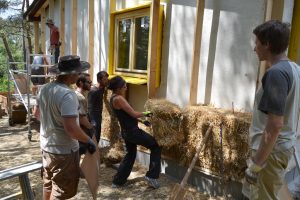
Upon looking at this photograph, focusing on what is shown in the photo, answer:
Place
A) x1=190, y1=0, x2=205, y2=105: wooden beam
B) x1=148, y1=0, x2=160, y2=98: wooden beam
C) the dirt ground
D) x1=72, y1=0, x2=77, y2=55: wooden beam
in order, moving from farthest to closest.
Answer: x1=72, y1=0, x2=77, y2=55: wooden beam → x1=148, y1=0, x2=160, y2=98: wooden beam → x1=190, y1=0, x2=205, y2=105: wooden beam → the dirt ground

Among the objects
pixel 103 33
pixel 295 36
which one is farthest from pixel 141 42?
pixel 295 36

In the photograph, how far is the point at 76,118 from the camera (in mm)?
3006

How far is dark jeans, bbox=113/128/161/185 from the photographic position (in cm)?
470

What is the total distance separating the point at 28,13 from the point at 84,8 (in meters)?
6.12

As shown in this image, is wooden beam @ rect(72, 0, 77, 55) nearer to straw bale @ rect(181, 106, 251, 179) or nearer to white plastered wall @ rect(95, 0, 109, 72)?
white plastered wall @ rect(95, 0, 109, 72)

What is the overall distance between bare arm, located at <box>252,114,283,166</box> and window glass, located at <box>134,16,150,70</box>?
441 cm

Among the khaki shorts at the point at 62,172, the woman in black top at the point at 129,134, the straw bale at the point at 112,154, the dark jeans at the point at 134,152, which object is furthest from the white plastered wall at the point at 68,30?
the khaki shorts at the point at 62,172

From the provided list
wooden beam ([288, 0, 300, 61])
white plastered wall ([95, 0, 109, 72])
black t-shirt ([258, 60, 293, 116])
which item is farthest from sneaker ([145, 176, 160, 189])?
white plastered wall ([95, 0, 109, 72])

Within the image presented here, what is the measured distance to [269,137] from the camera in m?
2.14

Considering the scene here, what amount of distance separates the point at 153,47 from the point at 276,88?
3.70 meters

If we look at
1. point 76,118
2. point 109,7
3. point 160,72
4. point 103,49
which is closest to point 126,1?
point 109,7

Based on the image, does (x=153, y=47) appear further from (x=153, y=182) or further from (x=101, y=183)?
(x=101, y=183)

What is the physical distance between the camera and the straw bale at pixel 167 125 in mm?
4817

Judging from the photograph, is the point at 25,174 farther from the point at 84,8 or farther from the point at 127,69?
the point at 84,8
